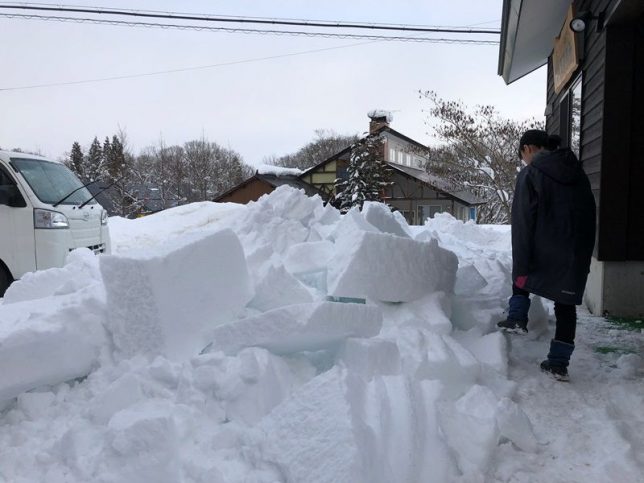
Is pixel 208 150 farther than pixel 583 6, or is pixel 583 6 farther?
pixel 208 150

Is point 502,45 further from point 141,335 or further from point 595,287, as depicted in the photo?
point 141,335

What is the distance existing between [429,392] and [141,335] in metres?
1.59

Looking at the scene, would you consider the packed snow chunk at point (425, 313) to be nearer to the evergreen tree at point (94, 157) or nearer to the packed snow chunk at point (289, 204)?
the packed snow chunk at point (289, 204)

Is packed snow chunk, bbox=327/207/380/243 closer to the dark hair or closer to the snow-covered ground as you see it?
the snow-covered ground

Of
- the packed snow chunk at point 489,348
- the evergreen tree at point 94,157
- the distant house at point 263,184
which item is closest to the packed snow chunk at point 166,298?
the packed snow chunk at point 489,348

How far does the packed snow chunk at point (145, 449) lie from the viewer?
197 centimetres

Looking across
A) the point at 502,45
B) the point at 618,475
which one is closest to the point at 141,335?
the point at 618,475

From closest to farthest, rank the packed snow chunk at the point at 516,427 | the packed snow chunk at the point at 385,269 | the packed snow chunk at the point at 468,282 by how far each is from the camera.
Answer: the packed snow chunk at the point at 516,427, the packed snow chunk at the point at 385,269, the packed snow chunk at the point at 468,282

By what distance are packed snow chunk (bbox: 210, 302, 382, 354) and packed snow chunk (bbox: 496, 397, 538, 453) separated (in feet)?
2.69

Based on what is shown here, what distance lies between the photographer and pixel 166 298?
2.91 metres

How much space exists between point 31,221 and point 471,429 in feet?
18.1

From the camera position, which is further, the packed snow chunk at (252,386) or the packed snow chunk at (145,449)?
the packed snow chunk at (252,386)

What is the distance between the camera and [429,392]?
2514mm

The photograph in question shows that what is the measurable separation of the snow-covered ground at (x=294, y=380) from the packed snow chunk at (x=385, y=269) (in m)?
0.01
